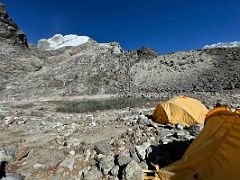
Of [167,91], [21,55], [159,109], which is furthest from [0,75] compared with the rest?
[159,109]

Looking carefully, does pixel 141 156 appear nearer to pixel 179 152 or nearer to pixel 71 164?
pixel 179 152

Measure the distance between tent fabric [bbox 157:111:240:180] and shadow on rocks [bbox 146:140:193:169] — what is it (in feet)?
3.29

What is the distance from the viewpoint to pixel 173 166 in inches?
323

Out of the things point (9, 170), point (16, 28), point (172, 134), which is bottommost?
point (9, 170)

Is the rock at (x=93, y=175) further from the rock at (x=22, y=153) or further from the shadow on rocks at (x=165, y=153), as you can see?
the rock at (x=22, y=153)

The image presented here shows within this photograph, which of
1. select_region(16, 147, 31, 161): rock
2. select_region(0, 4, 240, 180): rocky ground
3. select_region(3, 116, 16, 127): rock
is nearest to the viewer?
select_region(0, 4, 240, 180): rocky ground

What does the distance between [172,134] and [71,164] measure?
13.8ft

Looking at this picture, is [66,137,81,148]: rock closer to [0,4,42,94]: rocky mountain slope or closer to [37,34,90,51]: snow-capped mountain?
[0,4,42,94]: rocky mountain slope

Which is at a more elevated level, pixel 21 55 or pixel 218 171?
pixel 21 55

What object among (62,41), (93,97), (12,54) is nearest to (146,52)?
(93,97)

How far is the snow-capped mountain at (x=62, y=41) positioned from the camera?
6762 inches

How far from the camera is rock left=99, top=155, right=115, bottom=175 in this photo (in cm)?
889

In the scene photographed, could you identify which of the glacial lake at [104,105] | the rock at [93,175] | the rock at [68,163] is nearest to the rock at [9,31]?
the glacial lake at [104,105]

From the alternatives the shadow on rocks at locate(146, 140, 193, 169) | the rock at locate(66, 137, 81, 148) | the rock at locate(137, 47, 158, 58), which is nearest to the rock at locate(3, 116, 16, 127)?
the rock at locate(66, 137, 81, 148)
